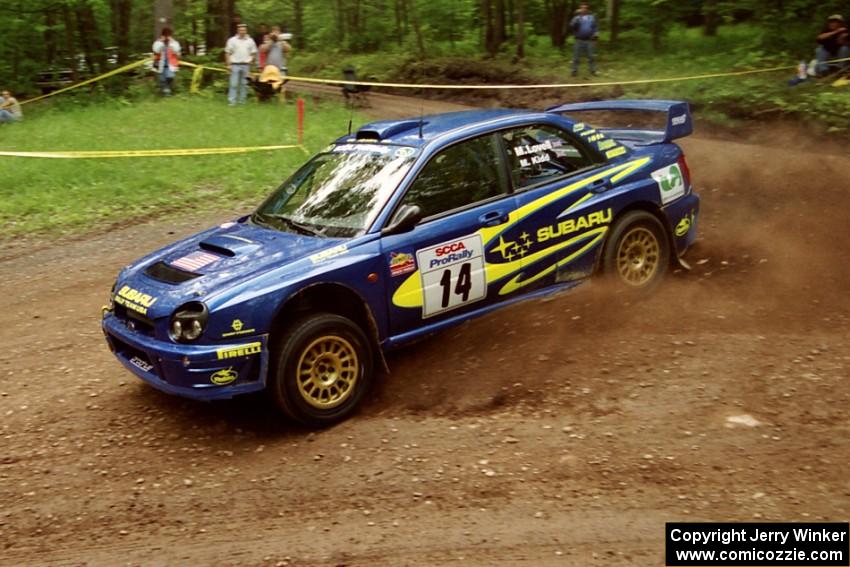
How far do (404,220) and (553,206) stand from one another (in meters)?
1.48

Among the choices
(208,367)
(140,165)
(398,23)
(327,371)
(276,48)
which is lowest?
(327,371)

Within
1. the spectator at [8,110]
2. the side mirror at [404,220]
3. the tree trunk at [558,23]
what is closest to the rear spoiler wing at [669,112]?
the side mirror at [404,220]

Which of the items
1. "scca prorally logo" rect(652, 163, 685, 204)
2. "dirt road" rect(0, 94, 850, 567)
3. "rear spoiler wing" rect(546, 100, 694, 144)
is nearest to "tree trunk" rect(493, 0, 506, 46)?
"rear spoiler wing" rect(546, 100, 694, 144)

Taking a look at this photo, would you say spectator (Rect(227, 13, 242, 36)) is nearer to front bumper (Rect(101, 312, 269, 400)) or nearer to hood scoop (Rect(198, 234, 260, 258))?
hood scoop (Rect(198, 234, 260, 258))

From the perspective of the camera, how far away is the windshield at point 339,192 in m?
5.90

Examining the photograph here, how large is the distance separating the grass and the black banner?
29.2 ft

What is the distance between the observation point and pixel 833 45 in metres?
15.5

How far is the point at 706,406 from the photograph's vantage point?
539cm

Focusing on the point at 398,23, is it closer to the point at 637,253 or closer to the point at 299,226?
the point at 637,253

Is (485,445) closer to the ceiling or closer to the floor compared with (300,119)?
closer to the floor

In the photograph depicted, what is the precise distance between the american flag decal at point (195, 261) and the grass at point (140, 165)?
18.4ft

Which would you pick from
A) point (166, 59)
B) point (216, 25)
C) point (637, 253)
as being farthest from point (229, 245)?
point (216, 25)

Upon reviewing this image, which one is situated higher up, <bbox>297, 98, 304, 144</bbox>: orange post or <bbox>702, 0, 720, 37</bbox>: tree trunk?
<bbox>702, 0, 720, 37</bbox>: tree trunk

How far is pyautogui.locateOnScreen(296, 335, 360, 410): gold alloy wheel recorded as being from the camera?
540cm
